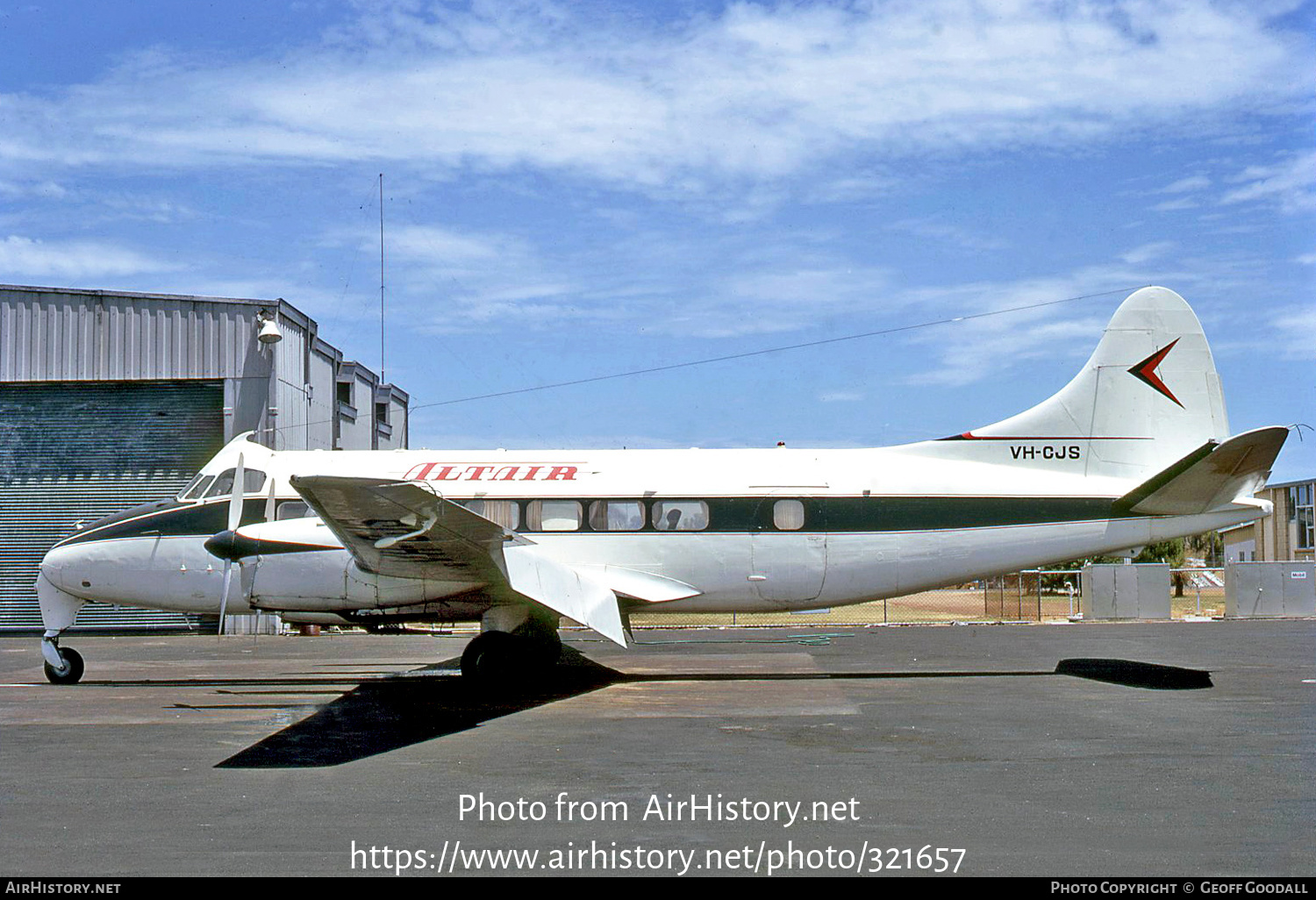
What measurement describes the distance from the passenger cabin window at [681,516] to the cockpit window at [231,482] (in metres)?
5.64

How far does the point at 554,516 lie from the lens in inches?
628

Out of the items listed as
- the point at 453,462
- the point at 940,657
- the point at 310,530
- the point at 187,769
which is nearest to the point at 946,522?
the point at 940,657

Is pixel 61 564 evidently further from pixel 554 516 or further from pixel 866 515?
pixel 866 515

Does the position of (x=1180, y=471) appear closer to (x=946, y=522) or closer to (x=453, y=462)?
(x=946, y=522)

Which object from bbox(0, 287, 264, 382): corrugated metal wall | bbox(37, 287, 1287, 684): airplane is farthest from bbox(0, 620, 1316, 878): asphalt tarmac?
bbox(0, 287, 264, 382): corrugated metal wall

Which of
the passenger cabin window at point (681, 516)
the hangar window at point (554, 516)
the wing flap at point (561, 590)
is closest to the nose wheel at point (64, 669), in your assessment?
the hangar window at point (554, 516)

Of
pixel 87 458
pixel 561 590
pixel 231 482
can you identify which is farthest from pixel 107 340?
pixel 561 590

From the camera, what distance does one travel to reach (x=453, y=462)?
1667 centimetres

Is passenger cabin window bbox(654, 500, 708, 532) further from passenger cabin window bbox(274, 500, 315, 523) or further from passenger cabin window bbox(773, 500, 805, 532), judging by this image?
passenger cabin window bbox(274, 500, 315, 523)

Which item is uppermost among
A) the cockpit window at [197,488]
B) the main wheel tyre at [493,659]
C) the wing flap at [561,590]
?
the cockpit window at [197,488]

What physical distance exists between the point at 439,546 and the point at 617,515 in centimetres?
361

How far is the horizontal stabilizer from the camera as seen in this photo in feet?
44.9

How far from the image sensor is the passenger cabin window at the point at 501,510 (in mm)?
15945

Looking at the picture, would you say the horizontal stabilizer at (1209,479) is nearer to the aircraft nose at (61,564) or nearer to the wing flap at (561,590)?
the wing flap at (561,590)
